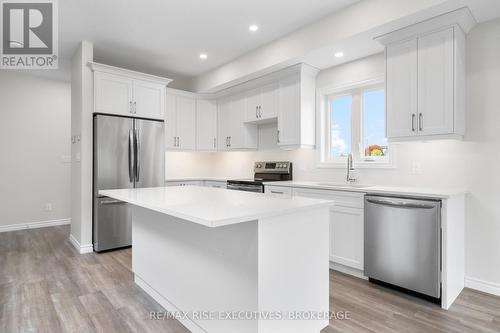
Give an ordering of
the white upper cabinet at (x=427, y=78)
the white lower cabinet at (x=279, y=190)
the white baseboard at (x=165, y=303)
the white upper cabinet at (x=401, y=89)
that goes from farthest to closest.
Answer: the white lower cabinet at (x=279, y=190)
the white upper cabinet at (x=401, y=89)
the white upper cabinet at (x=427, y=78)
the white baseboard at (x=165, y=303)

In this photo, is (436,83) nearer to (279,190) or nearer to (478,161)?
(478,161)

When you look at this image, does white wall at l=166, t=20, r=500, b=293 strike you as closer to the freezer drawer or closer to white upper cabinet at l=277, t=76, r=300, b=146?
white upper cabinet at l=277, t=76, r=300, b=146

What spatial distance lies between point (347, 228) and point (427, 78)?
1655 mm

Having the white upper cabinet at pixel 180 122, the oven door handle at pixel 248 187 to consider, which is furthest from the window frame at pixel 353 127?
the white upper cabinet at pixel 180 122

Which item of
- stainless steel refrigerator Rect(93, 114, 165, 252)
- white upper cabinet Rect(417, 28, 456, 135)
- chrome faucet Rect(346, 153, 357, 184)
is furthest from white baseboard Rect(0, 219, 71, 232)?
white upper cabinet Rect(417, 28, 456, 135)

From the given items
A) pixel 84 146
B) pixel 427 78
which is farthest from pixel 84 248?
pixel 427 78

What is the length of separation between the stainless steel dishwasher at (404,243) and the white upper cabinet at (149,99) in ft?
10.9

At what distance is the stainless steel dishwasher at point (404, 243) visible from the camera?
239cm

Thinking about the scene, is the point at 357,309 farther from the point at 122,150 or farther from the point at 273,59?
the point at 122,150

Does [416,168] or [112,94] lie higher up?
[112,94]

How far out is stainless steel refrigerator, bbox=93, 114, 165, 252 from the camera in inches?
152

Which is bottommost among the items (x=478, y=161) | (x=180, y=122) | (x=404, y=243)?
(x=404, y=243)

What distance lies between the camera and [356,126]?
3.71 meters

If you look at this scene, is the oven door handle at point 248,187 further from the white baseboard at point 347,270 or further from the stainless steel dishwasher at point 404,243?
the stainless steel dishwasher at point 404,243
